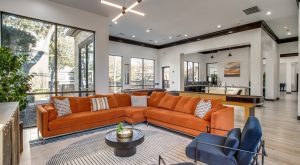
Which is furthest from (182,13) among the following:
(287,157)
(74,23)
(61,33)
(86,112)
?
(287,157)

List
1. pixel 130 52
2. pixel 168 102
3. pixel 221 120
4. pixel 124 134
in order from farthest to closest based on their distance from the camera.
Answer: pixel 130 52
pixel 168 102
pixel 221 120
pixel 124 134

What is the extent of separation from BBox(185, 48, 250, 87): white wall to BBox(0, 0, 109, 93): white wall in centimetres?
772

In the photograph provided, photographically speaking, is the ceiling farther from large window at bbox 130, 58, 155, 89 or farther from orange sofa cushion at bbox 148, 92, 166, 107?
orange sofa cushion at bbox 148, 92, 166, 107

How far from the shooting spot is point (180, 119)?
3793 millimetres

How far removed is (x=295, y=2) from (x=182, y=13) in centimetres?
349

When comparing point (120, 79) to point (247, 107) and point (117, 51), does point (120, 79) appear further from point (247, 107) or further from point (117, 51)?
point (247, 107)

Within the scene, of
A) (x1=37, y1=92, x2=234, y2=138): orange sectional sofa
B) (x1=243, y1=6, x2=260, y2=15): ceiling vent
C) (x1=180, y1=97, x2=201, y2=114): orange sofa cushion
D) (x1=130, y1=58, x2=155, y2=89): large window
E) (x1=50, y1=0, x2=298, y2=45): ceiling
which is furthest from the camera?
(x1=130, y1=58, x2=155, y2=89): large window

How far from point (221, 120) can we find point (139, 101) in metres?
2.57

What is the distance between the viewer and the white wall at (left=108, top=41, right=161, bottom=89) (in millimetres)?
9164

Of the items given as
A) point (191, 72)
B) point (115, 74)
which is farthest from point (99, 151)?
point (191, 72)

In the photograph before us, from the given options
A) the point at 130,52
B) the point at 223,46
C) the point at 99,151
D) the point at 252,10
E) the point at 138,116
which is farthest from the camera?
the point at 130,52

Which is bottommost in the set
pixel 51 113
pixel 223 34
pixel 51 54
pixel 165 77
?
pixel 51 113

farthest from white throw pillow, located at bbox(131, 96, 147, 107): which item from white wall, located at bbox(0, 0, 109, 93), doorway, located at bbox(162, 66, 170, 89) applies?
doorway, located at bbox(162, 66, 170, 89)

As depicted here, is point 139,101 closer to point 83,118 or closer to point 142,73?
point 83,118
